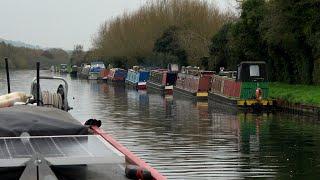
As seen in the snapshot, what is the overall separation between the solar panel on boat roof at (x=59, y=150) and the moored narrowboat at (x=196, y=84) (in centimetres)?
3110

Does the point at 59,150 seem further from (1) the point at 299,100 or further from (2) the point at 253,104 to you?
(2) the point at 253,104

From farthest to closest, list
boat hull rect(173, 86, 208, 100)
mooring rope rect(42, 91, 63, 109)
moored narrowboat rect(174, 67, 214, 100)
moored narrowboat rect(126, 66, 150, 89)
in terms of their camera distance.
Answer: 1. moored narrowboat rect(126, 66, 150, 89)
2. moored narrowboat rect(174, 67, 214, 100)
3. boat hull rect(173, 86, 208, 100)
4. mooring rope rect(42, 91, 63, 109)

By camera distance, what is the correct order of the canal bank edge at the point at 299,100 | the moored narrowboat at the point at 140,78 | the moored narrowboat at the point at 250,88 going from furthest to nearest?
the moored narrowboat at the point at 140,78 → the moored narrowboat at the point at 250,88 → the canal bank edge at the point at 299,100

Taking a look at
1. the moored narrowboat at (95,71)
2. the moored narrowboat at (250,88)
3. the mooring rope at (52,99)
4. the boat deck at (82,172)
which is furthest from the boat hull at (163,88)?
the boat deck at (82,172)

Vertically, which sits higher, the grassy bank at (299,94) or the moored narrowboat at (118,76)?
the grassy bank at (299,94)

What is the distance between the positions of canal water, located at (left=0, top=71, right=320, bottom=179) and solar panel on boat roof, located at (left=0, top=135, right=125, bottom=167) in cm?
632

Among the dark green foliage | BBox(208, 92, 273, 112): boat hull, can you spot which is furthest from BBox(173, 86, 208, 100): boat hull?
the dark green foliage

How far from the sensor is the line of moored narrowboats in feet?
91.6

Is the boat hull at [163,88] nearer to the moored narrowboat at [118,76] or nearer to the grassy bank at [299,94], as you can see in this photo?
the grassy bank at [299,94]

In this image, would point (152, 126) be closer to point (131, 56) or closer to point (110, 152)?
point (110, 152)

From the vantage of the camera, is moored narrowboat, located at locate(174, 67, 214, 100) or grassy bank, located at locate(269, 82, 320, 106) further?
moored narrowboat, located at locate(174, 67, 214, 100)

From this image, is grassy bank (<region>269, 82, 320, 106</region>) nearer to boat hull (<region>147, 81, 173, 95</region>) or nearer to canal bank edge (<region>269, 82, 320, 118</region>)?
canal bank edge (<region>269, 82, 320, 118</region>)

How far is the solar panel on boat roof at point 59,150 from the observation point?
14.9 ft

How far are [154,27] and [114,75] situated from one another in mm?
6587
